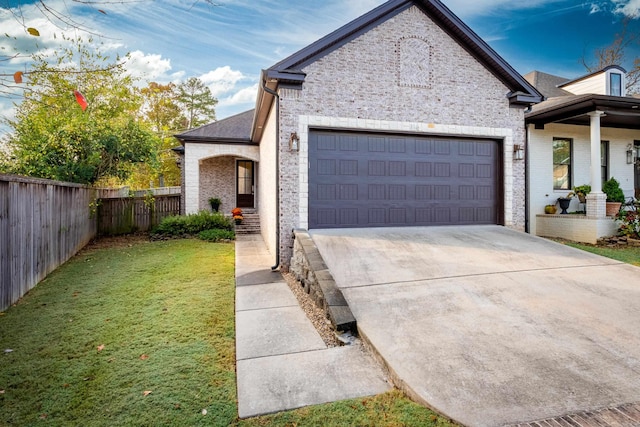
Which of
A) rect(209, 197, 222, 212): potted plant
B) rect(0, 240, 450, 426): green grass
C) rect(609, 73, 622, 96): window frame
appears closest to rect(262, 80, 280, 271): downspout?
rect(0, 240, 450, 426): green grass

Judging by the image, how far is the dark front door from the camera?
1502 cm

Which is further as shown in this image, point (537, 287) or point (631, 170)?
point (631, 170)

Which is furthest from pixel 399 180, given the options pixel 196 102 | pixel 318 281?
pixel 196 102

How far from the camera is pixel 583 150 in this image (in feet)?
35.5

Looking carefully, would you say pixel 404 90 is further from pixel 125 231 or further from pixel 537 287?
pixel 125 231

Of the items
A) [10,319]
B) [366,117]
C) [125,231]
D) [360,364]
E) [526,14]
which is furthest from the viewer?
[526,14]

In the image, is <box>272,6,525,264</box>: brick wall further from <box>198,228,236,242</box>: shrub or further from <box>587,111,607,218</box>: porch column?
<box>198,228,236,242</box>: shrub

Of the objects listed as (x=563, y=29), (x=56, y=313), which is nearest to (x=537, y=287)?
(x=56, y=313)

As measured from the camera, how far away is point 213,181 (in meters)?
14.6

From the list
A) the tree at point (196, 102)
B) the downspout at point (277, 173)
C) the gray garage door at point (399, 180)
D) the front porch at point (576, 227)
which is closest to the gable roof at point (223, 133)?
the downspout at point (277, 173)

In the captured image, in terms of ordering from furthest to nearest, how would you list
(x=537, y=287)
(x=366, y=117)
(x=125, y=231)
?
(x=125, y=231) < (x=366, y=117) < (x=537, y=287)

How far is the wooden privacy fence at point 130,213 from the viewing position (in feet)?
35.3

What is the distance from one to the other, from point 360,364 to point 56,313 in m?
4.09

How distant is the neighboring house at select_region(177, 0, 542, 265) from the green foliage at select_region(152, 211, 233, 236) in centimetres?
436
